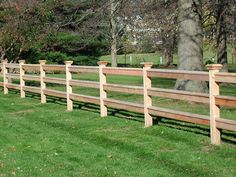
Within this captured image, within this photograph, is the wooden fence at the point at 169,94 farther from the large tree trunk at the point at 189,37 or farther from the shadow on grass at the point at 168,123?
the large tree trunk at the point at 189,37

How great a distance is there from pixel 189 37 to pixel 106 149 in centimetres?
724

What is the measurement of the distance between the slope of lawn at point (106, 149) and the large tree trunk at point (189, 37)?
3892 millimetres

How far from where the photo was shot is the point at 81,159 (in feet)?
24.6

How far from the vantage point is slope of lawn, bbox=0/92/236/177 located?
22.3 feet

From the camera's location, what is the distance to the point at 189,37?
14.6 m

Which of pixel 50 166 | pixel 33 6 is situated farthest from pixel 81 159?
pixel 33 6

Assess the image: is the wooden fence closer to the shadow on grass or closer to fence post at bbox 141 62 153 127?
fence post at bbox 141 62 153 127

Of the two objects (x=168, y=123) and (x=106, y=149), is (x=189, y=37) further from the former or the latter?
(x=106, y=149)

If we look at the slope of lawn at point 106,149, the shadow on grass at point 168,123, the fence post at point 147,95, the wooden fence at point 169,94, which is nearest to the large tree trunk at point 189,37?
the shadow on grass at point 168,123

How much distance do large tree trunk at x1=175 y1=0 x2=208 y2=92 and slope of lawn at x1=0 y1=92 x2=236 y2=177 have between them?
3892 mm

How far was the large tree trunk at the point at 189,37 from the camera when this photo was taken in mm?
14461

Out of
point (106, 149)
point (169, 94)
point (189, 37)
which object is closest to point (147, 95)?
point (169, 94)

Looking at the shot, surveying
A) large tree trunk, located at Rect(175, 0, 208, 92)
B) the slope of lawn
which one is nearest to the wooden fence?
the slope of lawn

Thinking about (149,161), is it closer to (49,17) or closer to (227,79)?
(227,79)
